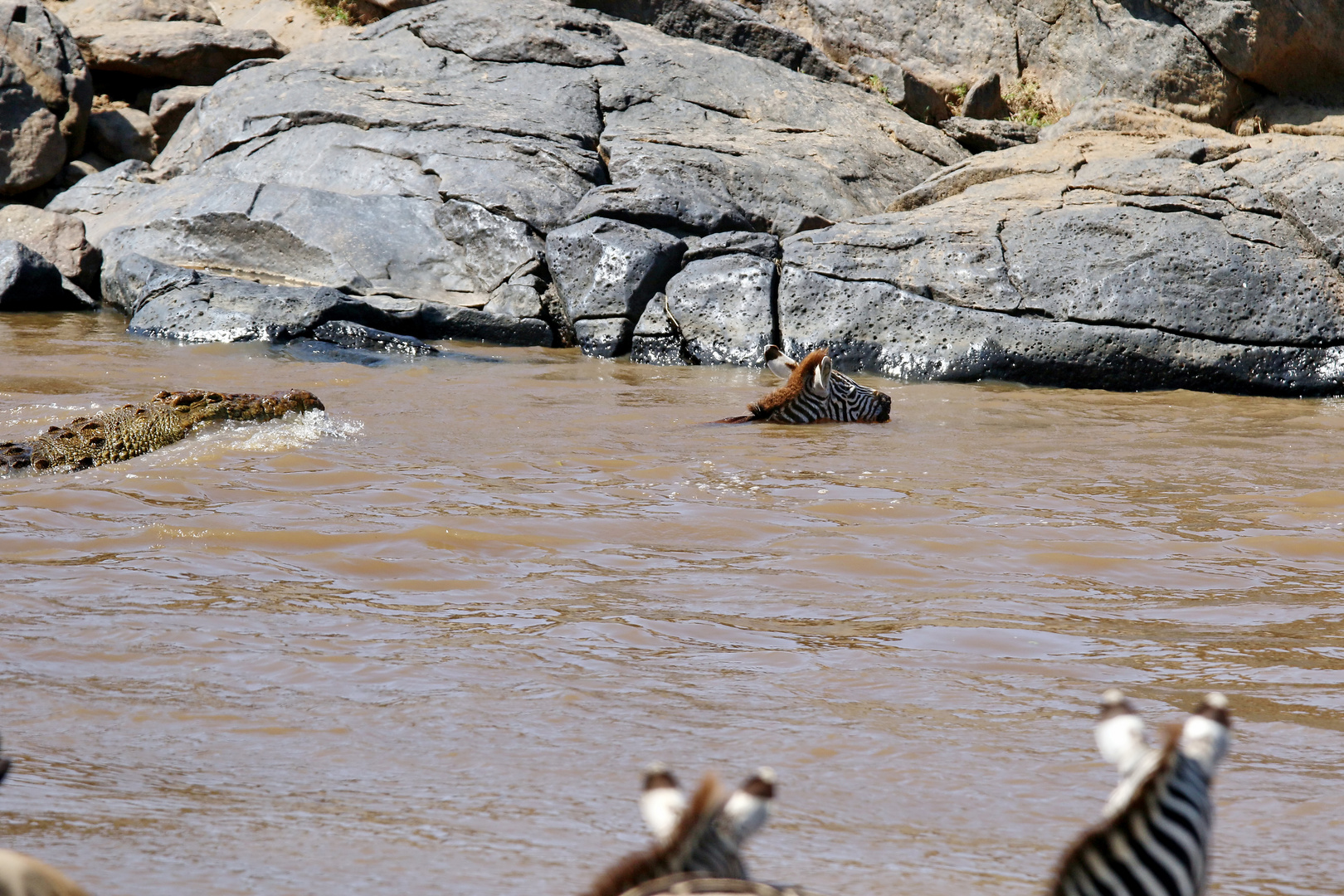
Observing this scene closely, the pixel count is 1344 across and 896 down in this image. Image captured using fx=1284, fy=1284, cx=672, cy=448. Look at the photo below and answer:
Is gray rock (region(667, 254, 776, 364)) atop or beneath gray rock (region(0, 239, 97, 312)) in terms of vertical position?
atop

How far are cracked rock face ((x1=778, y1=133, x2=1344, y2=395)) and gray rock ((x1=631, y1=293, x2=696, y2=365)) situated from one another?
0.98 metres

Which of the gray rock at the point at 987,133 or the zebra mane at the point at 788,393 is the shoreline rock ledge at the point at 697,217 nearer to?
the gray rock at the point at 987,133


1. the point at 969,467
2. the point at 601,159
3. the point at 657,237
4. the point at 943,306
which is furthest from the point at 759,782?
the point at 601,159

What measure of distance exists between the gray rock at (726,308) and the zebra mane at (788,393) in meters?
3.14

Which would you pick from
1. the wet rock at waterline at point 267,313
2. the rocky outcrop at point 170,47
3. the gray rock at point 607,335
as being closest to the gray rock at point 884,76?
the gray rock at point 607,335

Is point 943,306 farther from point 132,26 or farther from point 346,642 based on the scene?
point 132,26

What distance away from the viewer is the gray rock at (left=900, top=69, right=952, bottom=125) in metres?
16.1

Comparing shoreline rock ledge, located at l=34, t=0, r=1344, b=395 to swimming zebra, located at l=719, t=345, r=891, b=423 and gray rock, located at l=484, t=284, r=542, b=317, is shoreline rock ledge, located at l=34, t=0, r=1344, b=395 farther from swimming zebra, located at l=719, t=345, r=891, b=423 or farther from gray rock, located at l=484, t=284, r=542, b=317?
swimming zebra, located at l=719, t=345, r=891, b=423

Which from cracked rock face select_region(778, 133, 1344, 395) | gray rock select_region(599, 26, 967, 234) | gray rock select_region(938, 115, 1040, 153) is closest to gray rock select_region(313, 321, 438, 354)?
gray rock select_region(599, 26, 967, 234)

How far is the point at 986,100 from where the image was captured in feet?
52.5

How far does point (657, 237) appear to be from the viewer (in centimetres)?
1215

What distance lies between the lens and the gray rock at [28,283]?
13.2 metres

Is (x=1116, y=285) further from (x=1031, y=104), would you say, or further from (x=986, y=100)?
(x=1031, y=104)

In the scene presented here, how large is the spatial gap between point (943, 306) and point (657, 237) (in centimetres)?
281
